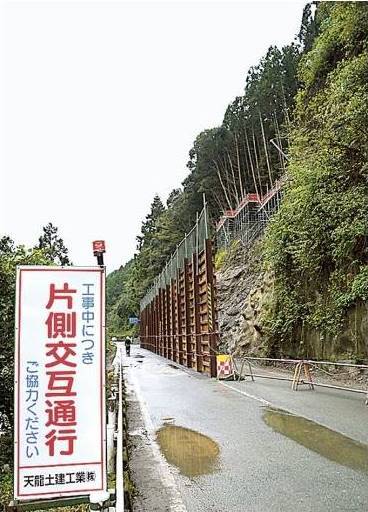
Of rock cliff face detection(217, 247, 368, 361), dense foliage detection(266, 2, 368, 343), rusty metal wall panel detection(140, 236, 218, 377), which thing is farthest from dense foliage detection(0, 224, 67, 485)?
rusty metal wall panel detection(140, 236, 218, 377)

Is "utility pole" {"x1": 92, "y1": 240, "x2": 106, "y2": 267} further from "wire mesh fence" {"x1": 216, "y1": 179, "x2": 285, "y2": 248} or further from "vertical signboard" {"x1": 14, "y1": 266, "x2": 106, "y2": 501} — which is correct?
"wire mesh fence" {"x1": 216, "y1": 179, "x2": 285, "y2": 248}

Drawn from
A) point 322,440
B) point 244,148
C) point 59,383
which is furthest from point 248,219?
point 59,383

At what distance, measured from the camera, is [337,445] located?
798cm

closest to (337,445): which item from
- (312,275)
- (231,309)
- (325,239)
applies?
(325,239)

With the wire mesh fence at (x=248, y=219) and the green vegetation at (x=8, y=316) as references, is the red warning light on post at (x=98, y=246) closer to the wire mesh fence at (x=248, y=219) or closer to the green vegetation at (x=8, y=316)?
the green vegetation at (x=8, y=316)

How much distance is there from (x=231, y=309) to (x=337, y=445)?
25404 millimetres

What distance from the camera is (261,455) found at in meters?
7.51

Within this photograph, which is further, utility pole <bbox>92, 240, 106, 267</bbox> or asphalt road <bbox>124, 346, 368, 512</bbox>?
asphalt road <bbox>124, 346, 368, 512</bbox>

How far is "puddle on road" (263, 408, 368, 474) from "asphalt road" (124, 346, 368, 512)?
0.04 ft

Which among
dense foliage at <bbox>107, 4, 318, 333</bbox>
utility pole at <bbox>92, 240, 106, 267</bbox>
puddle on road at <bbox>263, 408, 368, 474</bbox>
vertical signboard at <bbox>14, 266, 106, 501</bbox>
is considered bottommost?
puddle on road at <bbox>263, 408, 368, 474</bbox>

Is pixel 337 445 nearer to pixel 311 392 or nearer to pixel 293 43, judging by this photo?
pixel 311 392

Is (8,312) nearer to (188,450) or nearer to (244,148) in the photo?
(188,450)

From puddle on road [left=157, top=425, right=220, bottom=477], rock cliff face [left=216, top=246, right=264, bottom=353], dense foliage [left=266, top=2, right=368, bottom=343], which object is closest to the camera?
puddle on road [left=157, top=425, right=220, bottom=477]

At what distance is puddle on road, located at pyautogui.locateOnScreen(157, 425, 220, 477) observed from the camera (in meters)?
7.03
